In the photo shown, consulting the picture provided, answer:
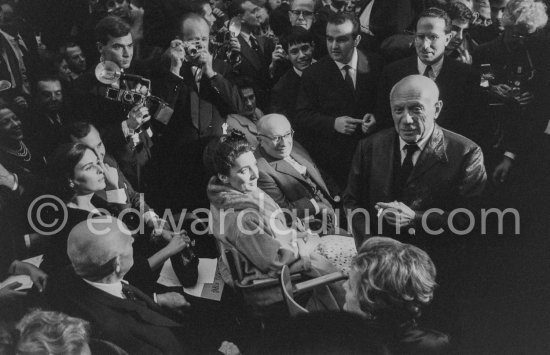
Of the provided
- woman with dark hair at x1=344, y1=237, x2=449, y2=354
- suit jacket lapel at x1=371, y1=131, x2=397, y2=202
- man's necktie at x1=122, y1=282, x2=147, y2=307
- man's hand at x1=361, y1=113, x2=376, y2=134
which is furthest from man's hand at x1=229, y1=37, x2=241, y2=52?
man's necktie at x1=122, y1=282, x2=147, y2=307

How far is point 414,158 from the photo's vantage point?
11.6 feet

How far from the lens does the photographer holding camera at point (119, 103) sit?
12.0 feet

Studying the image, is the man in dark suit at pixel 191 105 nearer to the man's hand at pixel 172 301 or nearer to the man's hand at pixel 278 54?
the man's hand at pixel 278 54

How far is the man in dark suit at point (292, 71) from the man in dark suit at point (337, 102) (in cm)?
3

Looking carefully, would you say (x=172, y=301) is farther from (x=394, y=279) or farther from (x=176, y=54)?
(x=176, y=54)

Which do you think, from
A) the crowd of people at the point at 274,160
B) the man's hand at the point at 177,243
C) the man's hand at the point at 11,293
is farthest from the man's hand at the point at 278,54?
the man's hand at the point at 11,293

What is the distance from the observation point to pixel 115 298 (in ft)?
11.9

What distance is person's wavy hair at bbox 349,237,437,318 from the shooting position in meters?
3.49

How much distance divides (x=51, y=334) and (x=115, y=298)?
0.38 metres

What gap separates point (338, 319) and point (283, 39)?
4.50 ft

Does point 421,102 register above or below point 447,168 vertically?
above

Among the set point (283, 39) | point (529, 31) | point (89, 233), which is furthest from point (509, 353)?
point (89, 233)

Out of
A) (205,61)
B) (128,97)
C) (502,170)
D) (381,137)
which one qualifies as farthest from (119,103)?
(502,170)

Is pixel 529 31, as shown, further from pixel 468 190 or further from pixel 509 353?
pixel 509 353
